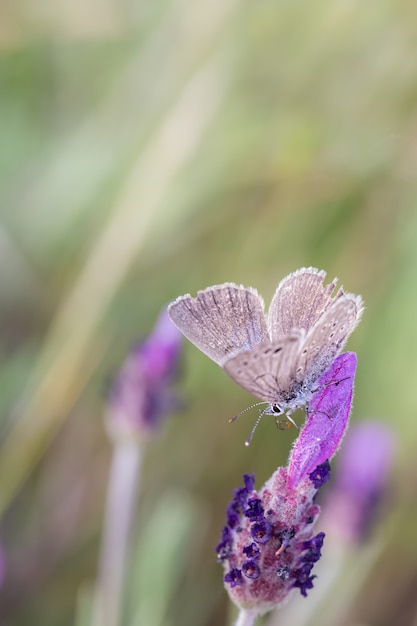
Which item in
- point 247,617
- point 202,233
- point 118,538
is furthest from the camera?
point 202,233

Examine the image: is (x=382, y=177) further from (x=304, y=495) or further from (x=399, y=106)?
(x=304, y=495)

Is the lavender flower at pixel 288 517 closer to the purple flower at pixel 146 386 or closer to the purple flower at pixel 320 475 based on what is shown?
the purple flower at pixel 320 475

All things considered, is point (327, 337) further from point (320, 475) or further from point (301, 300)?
point (320, 475)

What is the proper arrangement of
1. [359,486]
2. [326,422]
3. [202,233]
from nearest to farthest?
1. [326,422]
2. [359,486]
3. [202,233]

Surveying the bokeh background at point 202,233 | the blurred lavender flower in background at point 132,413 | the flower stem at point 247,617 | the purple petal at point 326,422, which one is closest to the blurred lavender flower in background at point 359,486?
the bokeh background at point 202,233

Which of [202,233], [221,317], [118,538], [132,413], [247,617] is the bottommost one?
[247,617]

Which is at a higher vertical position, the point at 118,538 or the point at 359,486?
the point at 118,538

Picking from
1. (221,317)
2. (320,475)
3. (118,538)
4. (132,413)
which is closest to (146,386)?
(132,413)

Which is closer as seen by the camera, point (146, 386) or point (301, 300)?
point (301, 300)
